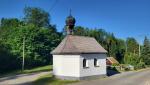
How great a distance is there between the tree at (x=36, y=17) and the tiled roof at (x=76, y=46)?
6471 cm

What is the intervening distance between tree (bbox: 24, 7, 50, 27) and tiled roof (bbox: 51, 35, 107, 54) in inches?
2548

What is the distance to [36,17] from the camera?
357 feet

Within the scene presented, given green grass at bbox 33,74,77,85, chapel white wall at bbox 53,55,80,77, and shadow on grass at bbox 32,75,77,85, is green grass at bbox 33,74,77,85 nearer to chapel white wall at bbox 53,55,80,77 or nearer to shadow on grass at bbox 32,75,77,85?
shadow on grass at bbox 32,75,77,85

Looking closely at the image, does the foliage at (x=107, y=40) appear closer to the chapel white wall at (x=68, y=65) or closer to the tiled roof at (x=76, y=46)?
the tiled roof at (x=76, y=46)

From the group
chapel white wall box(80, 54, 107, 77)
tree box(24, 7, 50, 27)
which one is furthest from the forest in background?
chapel white wall box(80, 54, 107, 77)

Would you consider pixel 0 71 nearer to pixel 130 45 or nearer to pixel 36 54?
pixel 36 54

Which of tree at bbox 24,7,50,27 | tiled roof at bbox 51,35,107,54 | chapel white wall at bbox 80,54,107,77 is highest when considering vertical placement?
tree at bbox 24,7,50,27

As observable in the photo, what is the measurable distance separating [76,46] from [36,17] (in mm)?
68381

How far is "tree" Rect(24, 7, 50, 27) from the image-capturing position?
10912cm

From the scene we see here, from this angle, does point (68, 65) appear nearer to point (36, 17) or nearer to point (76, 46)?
point (76, 46)

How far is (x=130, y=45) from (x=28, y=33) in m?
56.5

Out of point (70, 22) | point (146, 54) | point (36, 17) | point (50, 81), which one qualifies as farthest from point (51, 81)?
point (36, 17)

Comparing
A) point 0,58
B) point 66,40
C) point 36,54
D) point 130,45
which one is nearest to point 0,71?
point 0,58

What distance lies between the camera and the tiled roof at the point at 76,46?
41.8 m
